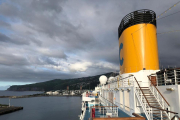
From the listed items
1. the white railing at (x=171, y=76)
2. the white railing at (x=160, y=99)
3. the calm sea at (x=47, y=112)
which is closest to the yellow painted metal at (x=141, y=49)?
the white railing at (x=171, y=76)

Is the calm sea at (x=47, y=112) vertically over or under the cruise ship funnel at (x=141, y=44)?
under

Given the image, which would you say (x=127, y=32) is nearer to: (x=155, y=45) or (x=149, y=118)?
(x=155, y=45)

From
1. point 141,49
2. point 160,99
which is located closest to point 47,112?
point 141,49

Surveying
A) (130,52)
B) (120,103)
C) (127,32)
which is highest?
(127,32)

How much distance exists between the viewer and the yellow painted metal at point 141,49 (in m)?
11.7

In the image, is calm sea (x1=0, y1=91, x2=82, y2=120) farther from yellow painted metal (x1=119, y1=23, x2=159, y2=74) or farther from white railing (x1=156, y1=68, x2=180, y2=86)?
white railing (x1=156, y1=68, x2=180, y2=86)

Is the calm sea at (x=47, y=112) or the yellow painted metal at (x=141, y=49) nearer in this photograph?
the yellow painted metal at (x=141, y=49)

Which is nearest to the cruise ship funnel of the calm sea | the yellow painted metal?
the yellow painted metal

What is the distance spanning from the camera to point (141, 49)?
39.1ft

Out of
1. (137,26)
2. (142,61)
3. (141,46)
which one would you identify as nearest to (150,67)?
(142,61)

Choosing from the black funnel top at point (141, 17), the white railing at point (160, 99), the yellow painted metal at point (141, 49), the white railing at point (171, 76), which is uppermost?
the black funnel top at point (141, 17)

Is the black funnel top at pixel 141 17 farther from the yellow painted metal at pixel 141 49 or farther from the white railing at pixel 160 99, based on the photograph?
the white railing at pixel 160 99

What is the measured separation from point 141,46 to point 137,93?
207 inches

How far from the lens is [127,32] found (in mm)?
12914
